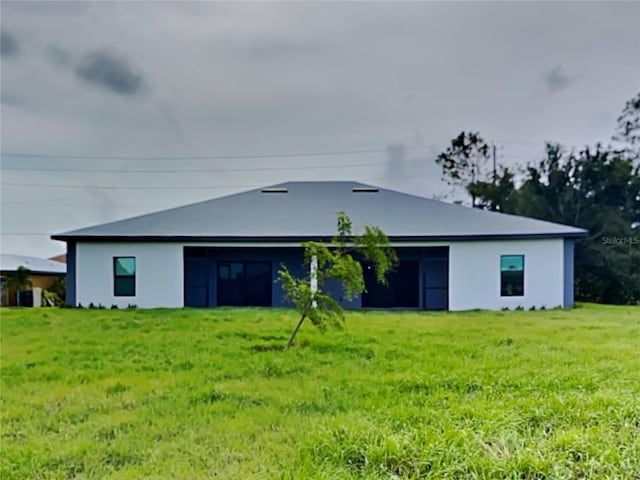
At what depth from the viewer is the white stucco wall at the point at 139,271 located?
1146 centimetres

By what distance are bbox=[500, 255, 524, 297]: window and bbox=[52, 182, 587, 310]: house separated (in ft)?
0.07

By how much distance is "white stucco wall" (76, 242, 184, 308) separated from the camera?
37.6 feet

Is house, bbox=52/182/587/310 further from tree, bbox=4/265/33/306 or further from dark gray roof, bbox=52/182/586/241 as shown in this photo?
tree, bbox=4/265/33/306

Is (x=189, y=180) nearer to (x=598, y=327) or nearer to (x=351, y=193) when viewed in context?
(x=351, y=193)

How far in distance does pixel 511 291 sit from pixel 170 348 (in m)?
7.72

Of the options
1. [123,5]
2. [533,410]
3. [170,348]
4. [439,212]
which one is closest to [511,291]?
[439,212]

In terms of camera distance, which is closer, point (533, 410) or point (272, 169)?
point (533, 410)

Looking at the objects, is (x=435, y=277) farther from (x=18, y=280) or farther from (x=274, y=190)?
(x=18, y=280)

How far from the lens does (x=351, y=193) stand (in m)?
12.0

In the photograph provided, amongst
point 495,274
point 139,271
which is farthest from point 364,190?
point 139,271

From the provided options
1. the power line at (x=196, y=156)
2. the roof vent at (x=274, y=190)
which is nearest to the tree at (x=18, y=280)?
the roof vent at (x=274, y=190)

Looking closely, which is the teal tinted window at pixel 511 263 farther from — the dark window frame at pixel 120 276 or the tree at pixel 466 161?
the dark window frame at pixel 120 276

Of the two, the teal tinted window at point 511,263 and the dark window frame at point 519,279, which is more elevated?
the teal tinted window at point 511,263

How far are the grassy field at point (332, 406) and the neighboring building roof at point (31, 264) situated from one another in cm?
1174
